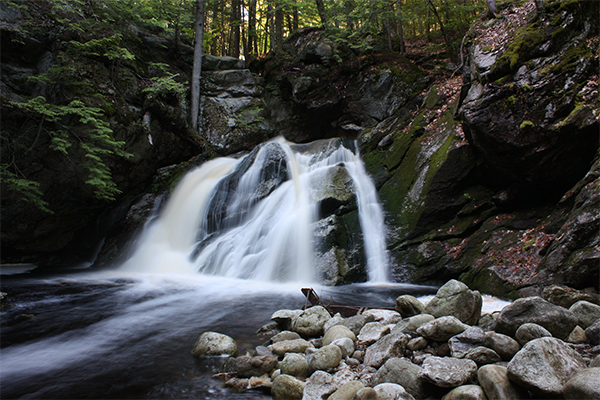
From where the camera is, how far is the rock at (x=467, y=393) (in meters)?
2.40

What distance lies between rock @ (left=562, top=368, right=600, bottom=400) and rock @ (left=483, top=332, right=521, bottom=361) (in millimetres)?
601

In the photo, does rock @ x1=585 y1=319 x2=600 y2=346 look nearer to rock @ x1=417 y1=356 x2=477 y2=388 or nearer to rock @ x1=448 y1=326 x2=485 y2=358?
rock @ x1=448 y1=326 x2=485 y2=358

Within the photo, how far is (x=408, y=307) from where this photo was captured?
4590mm

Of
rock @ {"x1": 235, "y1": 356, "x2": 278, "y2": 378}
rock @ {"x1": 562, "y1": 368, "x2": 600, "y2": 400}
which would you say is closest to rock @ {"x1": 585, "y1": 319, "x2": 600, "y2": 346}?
rock @ {"x1": 562, "y1": 368, "x2": 600, "y2": 400}

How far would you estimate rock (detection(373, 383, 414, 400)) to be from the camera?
259cm

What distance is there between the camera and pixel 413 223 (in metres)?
8.63

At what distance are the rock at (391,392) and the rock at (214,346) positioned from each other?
204 cm

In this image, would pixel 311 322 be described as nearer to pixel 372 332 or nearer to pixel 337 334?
pixel 337 334

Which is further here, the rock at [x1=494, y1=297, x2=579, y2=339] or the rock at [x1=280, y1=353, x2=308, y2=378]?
the rock at [x1=280, y1=353, x2=308, y2=378]

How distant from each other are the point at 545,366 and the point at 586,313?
5.58 ft

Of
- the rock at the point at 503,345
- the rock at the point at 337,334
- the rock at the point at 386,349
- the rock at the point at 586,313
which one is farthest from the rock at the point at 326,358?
the rock at the point at 586,313

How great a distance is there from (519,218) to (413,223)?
94.1 inches

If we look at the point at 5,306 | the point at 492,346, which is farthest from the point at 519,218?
the point at 5,306

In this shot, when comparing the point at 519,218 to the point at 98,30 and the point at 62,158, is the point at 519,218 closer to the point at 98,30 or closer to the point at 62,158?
the point at 62,158
